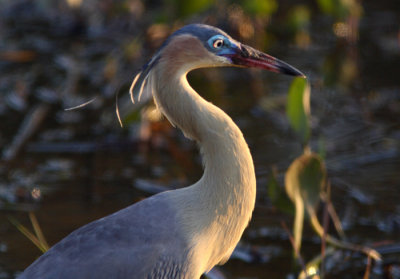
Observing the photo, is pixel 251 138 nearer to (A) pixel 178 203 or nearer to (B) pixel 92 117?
(B) pixel 92 117

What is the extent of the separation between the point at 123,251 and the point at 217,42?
2.87 ft

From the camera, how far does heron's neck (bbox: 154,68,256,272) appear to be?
3.11 meters

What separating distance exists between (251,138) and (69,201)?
1.50m

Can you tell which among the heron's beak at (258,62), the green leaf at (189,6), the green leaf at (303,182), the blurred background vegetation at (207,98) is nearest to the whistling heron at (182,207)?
the heron's beak at (258,62)

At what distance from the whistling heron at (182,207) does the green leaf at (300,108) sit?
68cm

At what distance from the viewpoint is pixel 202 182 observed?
3.21 metres

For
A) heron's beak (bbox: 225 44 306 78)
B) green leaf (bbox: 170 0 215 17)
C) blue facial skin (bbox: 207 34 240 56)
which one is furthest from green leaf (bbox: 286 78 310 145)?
green leaf (bbox: 170 0 215 17)

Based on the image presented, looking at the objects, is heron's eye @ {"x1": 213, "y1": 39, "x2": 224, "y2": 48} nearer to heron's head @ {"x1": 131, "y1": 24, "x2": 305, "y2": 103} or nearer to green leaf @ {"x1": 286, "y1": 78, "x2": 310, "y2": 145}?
heron's head @ {"x1": 131, "y1": 24, "x2": 305, "y2": 103}

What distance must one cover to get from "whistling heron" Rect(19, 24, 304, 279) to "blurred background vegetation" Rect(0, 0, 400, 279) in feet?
0.84

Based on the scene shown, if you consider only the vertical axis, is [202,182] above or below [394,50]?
above

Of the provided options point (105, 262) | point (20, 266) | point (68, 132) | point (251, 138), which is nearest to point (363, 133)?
point (251, 138)

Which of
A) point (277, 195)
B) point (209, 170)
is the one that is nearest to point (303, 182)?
point (277, 195)

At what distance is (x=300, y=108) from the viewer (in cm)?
391

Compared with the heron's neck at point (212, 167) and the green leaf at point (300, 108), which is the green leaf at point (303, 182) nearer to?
the green leaf at point (300, 108)
